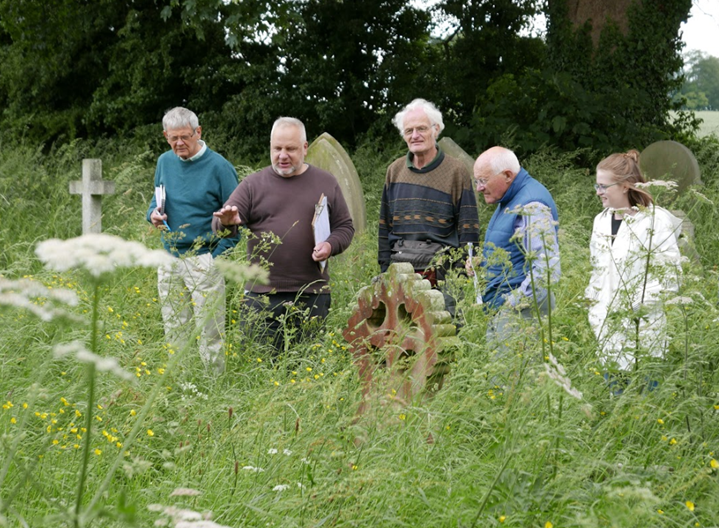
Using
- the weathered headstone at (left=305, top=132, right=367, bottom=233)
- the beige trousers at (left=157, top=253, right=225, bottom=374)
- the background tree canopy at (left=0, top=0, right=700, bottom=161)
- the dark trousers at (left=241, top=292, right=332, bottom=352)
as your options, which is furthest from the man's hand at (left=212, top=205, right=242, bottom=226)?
the background tree canopy at (left=0, top=0, right=700, bottom=161)

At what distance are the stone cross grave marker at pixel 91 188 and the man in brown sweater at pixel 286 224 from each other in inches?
106

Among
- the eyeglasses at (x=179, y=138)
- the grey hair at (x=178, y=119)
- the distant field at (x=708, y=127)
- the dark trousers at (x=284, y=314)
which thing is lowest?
the dark trousers at (x=284, y=314)

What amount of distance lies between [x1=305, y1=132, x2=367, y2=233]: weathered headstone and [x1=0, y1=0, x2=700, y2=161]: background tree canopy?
5.40 metres

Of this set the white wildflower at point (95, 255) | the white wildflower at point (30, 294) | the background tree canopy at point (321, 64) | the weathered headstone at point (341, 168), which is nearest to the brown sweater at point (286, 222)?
the weathered headstone at point (341, 168)

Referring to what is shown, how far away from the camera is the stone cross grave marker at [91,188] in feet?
22.2

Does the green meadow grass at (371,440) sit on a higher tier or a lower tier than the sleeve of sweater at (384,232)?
lower

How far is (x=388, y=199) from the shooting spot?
4.92 meters

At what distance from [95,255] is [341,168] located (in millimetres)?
6109

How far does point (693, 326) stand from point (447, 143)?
17.0 ft

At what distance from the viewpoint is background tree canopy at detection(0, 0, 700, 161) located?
1240cm

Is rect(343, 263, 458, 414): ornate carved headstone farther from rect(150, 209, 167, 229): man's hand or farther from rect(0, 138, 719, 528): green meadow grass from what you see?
rect(150, 209, 167, 229): man's hand

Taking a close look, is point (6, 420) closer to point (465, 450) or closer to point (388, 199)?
point (465, 450)

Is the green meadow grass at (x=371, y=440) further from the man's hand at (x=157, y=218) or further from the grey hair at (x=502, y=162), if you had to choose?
the man's hand at (x=157, y=218)

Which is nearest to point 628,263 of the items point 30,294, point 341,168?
point 30,294
